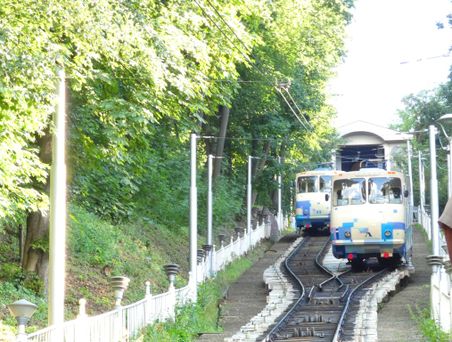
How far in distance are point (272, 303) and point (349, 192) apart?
9094 millimetres

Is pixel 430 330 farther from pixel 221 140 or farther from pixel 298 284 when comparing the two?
pixel 221 140

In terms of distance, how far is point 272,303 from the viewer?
91.1 ft

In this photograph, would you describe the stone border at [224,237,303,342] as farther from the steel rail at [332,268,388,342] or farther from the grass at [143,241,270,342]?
the steel rail at [332,268,388,342]

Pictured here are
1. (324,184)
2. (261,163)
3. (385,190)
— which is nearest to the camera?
(385,190)

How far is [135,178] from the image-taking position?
26.9m

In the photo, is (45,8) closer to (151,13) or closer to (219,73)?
(151,13)

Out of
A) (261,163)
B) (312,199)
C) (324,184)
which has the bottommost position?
(312,199)

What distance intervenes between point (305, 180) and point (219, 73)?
97.7 feet

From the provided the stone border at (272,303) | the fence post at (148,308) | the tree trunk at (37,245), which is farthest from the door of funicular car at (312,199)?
the fence post at (148,308)

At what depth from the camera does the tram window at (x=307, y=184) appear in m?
53.7

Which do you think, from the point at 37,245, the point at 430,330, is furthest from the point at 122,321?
the point at 430,330

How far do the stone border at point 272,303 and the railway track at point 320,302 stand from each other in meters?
0.27

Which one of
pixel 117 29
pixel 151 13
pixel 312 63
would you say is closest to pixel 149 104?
pixel 151 13

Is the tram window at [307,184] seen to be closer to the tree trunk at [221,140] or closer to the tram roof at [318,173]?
the tram roof at [318,173]
